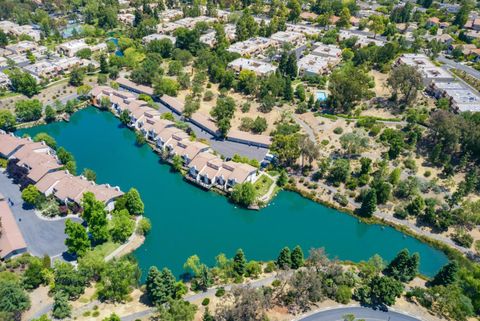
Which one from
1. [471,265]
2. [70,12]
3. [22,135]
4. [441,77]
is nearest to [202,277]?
[471,265]

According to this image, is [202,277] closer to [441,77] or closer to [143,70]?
[143,70]

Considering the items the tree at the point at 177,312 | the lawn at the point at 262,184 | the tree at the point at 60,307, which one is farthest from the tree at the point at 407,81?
the tree at the point at 60,307

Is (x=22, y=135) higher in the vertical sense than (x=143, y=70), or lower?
lower

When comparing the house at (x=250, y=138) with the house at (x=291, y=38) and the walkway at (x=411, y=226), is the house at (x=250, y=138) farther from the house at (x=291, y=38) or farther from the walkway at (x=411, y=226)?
the house at (x=291, y=38)

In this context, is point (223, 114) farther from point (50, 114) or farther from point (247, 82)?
point (50, 114)

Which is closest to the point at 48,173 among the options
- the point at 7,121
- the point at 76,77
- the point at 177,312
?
the point at 7,121

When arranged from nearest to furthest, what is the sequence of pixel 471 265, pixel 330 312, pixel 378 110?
pixel 330 312 → pixel 471 265 → pixel 378 110

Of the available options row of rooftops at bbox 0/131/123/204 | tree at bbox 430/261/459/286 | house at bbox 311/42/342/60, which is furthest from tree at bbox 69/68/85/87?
tree at bbox 430/261/459/286
